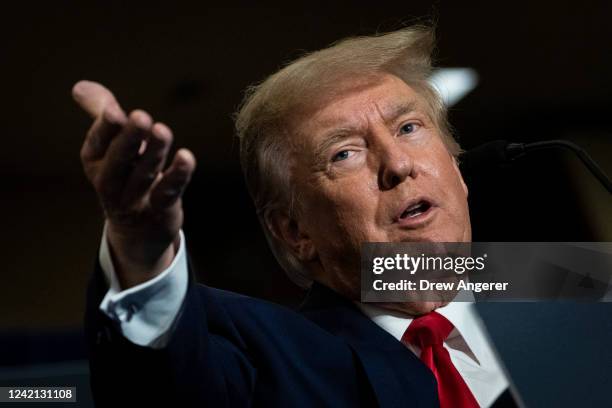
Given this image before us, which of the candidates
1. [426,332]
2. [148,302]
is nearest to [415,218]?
[426,332]

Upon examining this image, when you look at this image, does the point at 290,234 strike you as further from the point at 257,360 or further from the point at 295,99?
the point at 257,360

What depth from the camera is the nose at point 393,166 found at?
1042mm

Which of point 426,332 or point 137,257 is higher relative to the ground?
point 137,257

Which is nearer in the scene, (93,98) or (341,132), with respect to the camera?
(93,98)

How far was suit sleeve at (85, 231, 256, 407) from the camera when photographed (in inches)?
27.2

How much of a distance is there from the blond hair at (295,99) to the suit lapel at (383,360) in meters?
0.16

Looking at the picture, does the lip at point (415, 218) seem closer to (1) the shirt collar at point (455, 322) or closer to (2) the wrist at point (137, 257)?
(1) the shirt collar at point (455, 322)

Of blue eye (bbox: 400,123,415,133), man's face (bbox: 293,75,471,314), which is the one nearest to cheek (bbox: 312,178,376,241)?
man's face (bbox: 293,75,471,314)

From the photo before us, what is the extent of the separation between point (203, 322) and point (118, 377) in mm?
89

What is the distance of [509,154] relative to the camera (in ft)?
3.45

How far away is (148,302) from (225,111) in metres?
0.77

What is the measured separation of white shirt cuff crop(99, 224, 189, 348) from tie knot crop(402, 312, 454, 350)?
0.40m

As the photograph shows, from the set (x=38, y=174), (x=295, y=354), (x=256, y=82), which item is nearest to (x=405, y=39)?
(x=256, y=82)

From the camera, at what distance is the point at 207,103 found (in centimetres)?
142
